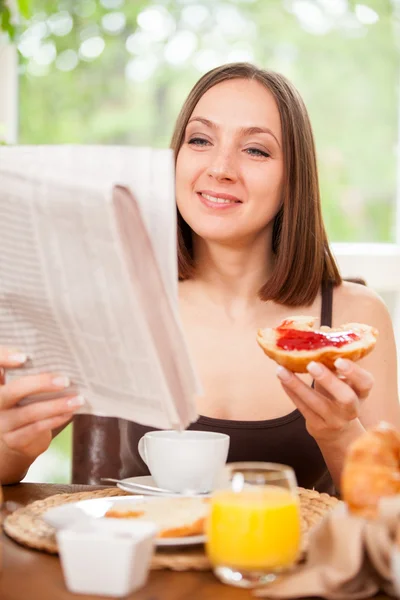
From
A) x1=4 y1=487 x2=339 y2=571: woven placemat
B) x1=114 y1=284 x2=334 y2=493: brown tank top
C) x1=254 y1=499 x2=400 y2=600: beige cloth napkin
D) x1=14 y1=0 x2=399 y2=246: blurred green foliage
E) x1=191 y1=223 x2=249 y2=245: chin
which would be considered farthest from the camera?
x1=14 y1=0 x2=399 y2=246: blurred green foliage

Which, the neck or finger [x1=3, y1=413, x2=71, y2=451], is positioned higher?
the neck

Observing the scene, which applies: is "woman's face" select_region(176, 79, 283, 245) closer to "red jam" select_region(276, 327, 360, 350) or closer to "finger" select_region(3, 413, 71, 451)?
"red jam" select_region(276, 327, 360, 350)

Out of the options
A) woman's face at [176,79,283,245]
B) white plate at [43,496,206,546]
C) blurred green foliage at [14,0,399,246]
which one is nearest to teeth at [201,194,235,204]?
woman's face at [176,79,283,245]

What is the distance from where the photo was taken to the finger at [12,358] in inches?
46.6

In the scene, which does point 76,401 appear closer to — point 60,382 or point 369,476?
point 60,382

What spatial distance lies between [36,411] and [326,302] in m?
0.95

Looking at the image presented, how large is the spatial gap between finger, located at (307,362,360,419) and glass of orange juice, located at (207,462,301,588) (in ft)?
1.15

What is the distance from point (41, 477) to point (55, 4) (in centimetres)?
208

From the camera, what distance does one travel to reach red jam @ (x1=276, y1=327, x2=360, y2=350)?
129 centimetres

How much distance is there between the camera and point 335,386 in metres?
1.25

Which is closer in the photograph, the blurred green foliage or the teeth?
the teeth

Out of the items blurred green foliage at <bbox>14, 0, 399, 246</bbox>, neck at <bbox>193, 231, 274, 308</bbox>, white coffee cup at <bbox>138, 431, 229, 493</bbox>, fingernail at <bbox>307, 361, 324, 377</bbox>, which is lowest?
white coffee cup at <bbox>138, 431, 229, 493</bbox>

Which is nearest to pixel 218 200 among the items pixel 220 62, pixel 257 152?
pixel 257 152

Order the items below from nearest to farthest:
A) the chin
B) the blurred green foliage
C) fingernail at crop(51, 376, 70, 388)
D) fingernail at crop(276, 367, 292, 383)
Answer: fingernail at crop(51, 376, 70, 388)
fingernail at crop(276, 367, 292, 383)
the chin
the blurred green foliage
